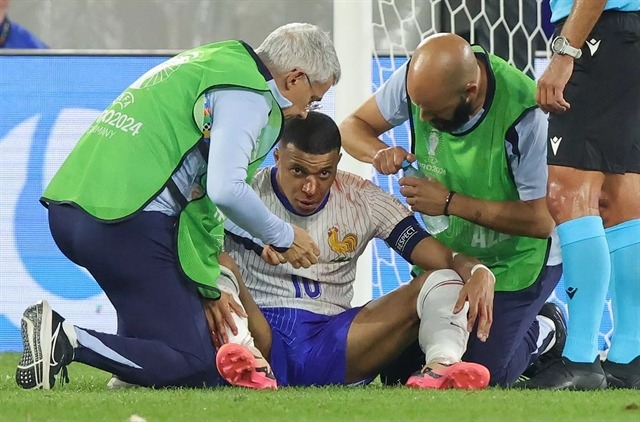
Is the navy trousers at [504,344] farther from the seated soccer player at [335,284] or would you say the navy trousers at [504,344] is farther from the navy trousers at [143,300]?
the navy trousers at [143,300]

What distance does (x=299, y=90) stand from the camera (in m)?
3.25

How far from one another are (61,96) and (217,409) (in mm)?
2774

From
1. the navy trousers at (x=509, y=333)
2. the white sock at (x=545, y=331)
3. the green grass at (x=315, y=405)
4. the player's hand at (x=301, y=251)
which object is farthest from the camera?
the white sock at (x=545, y=331)

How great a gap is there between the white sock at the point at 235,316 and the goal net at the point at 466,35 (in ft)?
4.19

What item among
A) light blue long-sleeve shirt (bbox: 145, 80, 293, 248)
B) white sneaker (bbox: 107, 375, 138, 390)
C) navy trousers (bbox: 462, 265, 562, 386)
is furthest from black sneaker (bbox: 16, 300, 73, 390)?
navy trousers (bbox: 462, 265, 562, 386)

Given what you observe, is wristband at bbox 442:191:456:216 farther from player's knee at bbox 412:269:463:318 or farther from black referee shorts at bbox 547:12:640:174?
black referee shorts at bbox 547:12:640:174

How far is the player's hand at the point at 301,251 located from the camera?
3111 mm

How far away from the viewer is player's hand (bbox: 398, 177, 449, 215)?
3.48 m

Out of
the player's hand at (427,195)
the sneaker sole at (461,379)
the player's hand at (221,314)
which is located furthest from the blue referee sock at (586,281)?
the player's hand at (221,314)

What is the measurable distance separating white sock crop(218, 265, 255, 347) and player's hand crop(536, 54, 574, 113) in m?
0.92

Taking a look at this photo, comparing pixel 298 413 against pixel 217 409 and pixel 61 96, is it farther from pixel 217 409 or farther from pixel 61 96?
pixel 61 96

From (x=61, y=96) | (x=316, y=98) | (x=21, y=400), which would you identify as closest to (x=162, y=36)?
(x=61, y=96)

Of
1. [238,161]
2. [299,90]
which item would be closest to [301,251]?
[238,161]

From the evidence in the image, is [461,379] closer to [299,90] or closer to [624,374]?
[624,374]
